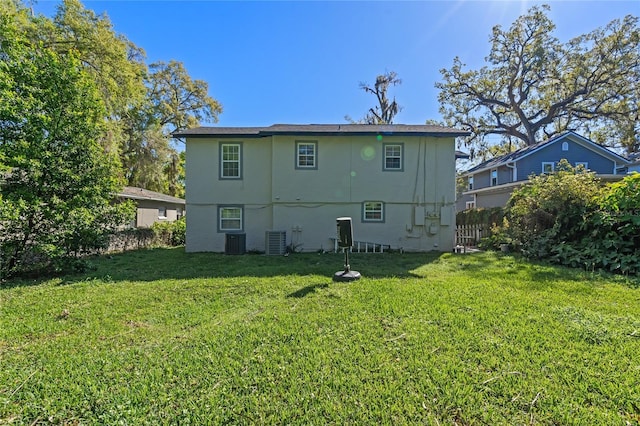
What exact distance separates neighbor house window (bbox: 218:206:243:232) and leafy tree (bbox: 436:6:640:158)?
2428 centimetres

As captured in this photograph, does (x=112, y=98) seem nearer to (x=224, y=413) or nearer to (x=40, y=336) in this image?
(x=40, y=336)

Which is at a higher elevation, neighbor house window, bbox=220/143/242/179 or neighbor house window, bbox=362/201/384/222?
neighbor house window, bbox=220/143/242/179

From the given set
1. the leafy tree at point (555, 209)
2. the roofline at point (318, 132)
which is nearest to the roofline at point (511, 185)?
the leafy tree at point (555, 209)

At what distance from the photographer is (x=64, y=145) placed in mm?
6613

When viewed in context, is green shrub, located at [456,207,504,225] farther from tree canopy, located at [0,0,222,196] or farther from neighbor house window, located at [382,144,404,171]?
tree canopy, located at [0,0,222,196]

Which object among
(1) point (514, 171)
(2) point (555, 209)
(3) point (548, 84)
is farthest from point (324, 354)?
(3) point (548, 84)

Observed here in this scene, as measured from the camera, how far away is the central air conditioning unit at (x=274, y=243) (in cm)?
1052

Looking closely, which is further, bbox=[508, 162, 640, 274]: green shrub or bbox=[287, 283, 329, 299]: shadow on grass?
bbox=[508, 162, 640, 274]: green shrub

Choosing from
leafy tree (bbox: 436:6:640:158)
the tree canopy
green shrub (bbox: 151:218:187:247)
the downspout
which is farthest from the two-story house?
leafy tree (bbox: 436:6:640:158)

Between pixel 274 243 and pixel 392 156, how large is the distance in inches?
225

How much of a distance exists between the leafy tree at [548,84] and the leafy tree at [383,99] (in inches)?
216

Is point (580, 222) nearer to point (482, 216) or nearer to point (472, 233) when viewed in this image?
point (472, 233)

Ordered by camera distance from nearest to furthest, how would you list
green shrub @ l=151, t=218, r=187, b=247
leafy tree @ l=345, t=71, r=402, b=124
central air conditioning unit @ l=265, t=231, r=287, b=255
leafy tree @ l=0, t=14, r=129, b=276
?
leafy tree @ l=0, t=14, r=129, b=276, central air conditioning unit @ l=265, t=231, r=287, b=255, green shrub @ l=151, t=218, r=187, b=247, leafy tree @ l=345, t=71, r=402, b=124

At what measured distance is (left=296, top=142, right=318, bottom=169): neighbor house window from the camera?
11.2 metres
